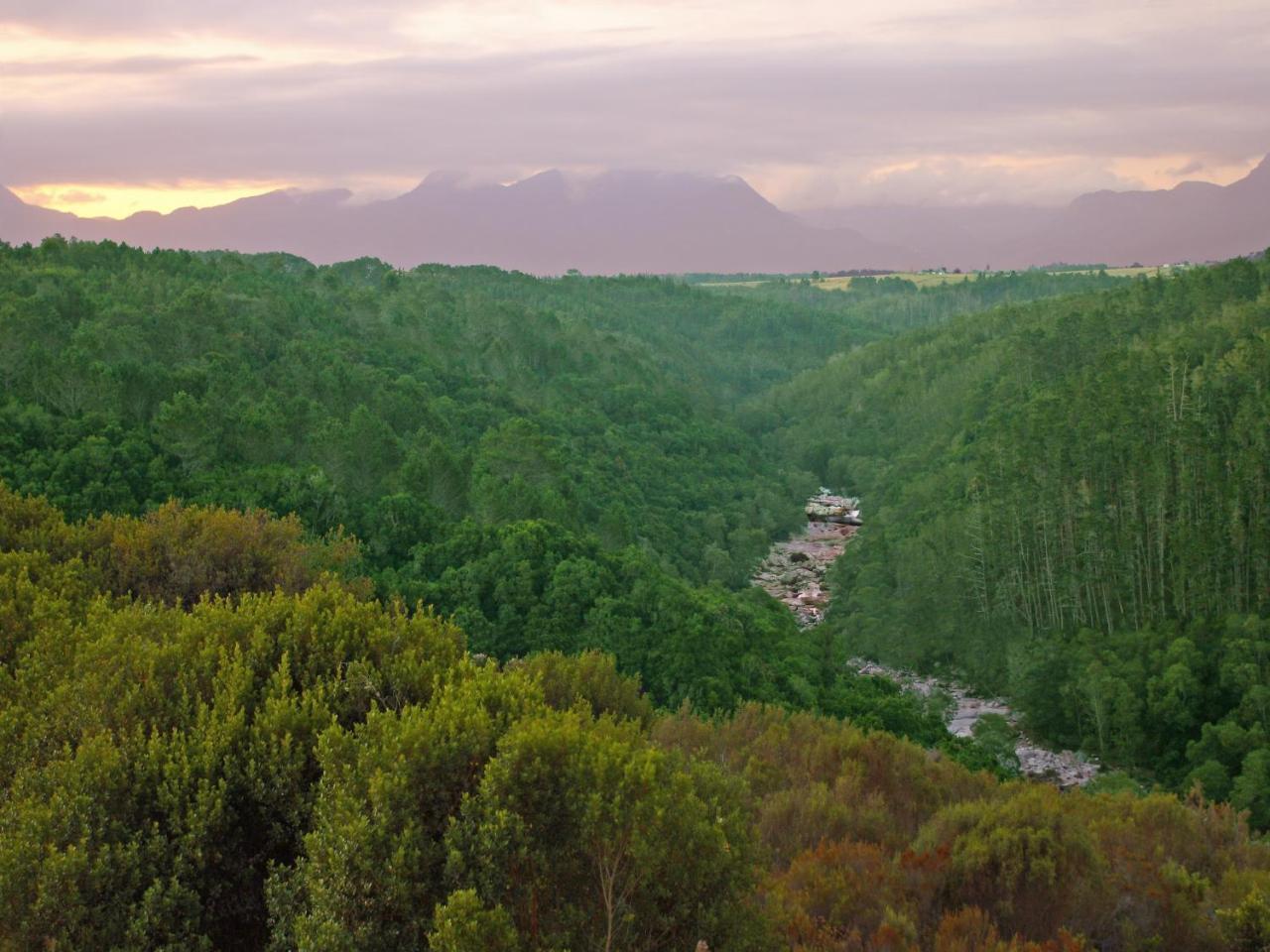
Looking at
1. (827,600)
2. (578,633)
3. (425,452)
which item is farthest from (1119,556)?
(425,452)

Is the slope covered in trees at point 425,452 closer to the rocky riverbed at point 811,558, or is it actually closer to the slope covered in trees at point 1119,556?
the rocky riverbed at point 811,558

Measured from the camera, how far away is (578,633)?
160 feet

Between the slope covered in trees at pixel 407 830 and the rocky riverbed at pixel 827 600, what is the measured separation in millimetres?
27965

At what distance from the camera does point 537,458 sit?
70.8 meters

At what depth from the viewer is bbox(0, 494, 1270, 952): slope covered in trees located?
13586mm

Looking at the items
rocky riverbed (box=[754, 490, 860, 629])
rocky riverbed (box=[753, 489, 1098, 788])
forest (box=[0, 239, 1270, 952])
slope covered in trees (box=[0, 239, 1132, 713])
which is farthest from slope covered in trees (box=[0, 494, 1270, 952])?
rocky riverbed (box=[754, 490, 860, 629])

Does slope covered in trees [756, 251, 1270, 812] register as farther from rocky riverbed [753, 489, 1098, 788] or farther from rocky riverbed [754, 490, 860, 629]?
rocky riverbed [754, 490, 860, 629]

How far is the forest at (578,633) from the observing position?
46.9 feet

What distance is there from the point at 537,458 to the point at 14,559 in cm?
4705

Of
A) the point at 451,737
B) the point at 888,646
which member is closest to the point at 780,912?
the point at 451,737

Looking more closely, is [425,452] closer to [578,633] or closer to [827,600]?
[578,633]

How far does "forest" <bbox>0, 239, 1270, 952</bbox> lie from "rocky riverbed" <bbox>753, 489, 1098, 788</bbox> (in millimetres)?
1697

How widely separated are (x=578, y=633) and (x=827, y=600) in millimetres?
36421

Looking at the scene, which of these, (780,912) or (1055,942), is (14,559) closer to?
(780,912)
